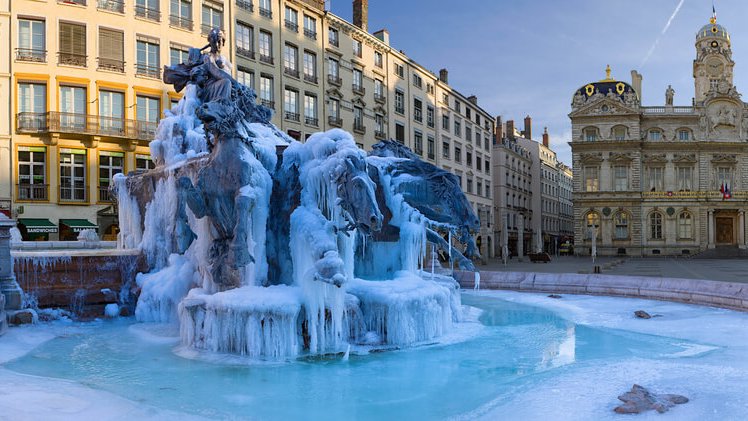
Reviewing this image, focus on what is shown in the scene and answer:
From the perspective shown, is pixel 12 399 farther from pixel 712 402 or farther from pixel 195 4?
pixel 195 4

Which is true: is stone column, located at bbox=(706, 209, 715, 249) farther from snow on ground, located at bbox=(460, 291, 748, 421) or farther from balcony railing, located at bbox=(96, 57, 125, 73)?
balcony railing, located at bbox=(96, 57, 125, 73)

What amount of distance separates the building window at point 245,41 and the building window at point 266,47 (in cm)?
78

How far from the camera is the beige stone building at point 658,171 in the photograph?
6175cm

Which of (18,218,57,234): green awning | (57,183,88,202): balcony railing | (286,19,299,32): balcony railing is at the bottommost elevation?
(18,218,57,234): green awning

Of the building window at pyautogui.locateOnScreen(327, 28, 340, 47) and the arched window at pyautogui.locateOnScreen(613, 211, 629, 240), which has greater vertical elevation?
the building window at pyautogui.locateOnScreen(327, 28, 340, 47)

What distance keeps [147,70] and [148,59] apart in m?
0.72

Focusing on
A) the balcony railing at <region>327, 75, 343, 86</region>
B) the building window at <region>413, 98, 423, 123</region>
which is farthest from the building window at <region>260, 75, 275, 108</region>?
the building window at <region>413, 98, 423, 123</region>

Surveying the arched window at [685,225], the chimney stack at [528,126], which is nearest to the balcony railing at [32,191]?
the arched window at [685,225]

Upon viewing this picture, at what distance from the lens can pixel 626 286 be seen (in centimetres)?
1906

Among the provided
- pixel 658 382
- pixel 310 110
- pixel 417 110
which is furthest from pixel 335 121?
pixel 658 382

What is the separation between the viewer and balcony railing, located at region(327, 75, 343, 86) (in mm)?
A: 42184


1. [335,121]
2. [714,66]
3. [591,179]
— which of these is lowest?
[591,179]

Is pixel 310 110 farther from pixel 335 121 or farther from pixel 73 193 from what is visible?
pixel 73 193

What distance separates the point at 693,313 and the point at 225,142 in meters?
12.9
